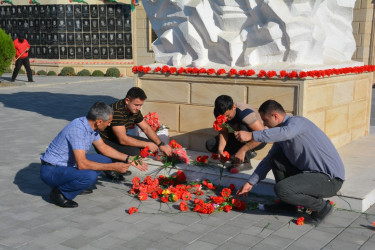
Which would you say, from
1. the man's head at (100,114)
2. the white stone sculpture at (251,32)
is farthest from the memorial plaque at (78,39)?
the man's head at (100,114)

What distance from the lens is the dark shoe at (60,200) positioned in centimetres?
504

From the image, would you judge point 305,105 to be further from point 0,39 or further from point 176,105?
point 0,39

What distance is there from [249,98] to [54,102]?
7322 millimetres

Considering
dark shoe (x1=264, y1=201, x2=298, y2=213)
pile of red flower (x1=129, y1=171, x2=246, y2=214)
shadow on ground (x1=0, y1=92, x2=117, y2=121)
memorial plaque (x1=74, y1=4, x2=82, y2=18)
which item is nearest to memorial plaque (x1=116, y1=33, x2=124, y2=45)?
memorial plaque (x1=74, y1=4, x2=82, y2=18)

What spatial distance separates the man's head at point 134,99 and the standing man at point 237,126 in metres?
0.90

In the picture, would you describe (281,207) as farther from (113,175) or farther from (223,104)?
(113,175)

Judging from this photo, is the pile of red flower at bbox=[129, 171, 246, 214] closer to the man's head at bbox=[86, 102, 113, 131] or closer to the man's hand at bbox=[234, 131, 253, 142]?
the man's hand at bbox=[234, 131, 253, 142]

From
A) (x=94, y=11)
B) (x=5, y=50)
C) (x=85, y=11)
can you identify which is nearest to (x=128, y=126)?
(x=5, y=50)

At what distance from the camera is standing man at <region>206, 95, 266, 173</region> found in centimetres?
560

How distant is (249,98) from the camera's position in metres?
6.79

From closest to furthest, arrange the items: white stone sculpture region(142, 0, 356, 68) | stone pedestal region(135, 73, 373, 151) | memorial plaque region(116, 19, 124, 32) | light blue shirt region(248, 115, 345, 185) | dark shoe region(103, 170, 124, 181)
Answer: light blue shirt region(248, 115, 345, 185) < dark shoe region(103, 170, 124, 181) < stone pedestal region(135, 73, 373, 151) < white stone sculpture region(142, 0, 356, 68) < memorial plaque region(116, 19, 124, 32)

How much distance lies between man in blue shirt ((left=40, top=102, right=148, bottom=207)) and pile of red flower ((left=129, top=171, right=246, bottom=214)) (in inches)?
20.9

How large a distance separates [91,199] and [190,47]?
10.6 feet

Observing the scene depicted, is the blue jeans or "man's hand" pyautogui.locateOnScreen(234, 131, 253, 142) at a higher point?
"man's hand" pyautogui.locateOnScreen(234, 131, 253, 142)
